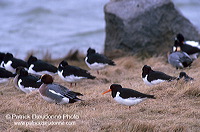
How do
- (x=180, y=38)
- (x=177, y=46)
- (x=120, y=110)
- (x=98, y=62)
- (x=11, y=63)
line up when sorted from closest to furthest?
(x=120, y=110), (x=98, y=62), (x=11, y=63), (x=177, y=46), (x=180, y=38)

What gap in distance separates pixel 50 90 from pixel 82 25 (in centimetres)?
1937

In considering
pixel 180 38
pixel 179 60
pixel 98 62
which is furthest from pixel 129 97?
pixel 180 38

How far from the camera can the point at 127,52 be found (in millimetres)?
16469

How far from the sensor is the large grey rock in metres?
16.2

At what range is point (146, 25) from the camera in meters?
16.3

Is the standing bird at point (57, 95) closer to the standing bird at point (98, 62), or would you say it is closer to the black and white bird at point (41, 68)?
the black and white bird at point (41, 68)

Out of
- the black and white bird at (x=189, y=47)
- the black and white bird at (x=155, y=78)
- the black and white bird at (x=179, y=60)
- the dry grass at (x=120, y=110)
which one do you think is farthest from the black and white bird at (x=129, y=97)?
the black and white bird at (x=189, y=47)

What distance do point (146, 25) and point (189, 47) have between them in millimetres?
2178

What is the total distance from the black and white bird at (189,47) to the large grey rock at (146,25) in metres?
1.08

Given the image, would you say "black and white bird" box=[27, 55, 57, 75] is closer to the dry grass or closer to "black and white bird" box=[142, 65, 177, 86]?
the dry grass

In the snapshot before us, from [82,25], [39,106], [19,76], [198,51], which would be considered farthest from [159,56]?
[82,25]

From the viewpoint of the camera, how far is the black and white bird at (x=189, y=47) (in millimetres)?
14688

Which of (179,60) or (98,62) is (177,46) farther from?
(98,62)

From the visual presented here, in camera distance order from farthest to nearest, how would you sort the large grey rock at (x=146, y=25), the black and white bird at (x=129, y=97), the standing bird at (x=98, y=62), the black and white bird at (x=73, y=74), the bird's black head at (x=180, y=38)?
the large grey rock at (x=146, y=25) → the bird's black head at (x=180, y=38) → the standing bird at (x=98, y=62) → the black and white bird at (x=73, y=74) → the black and white bird at (x=129, y=97)
